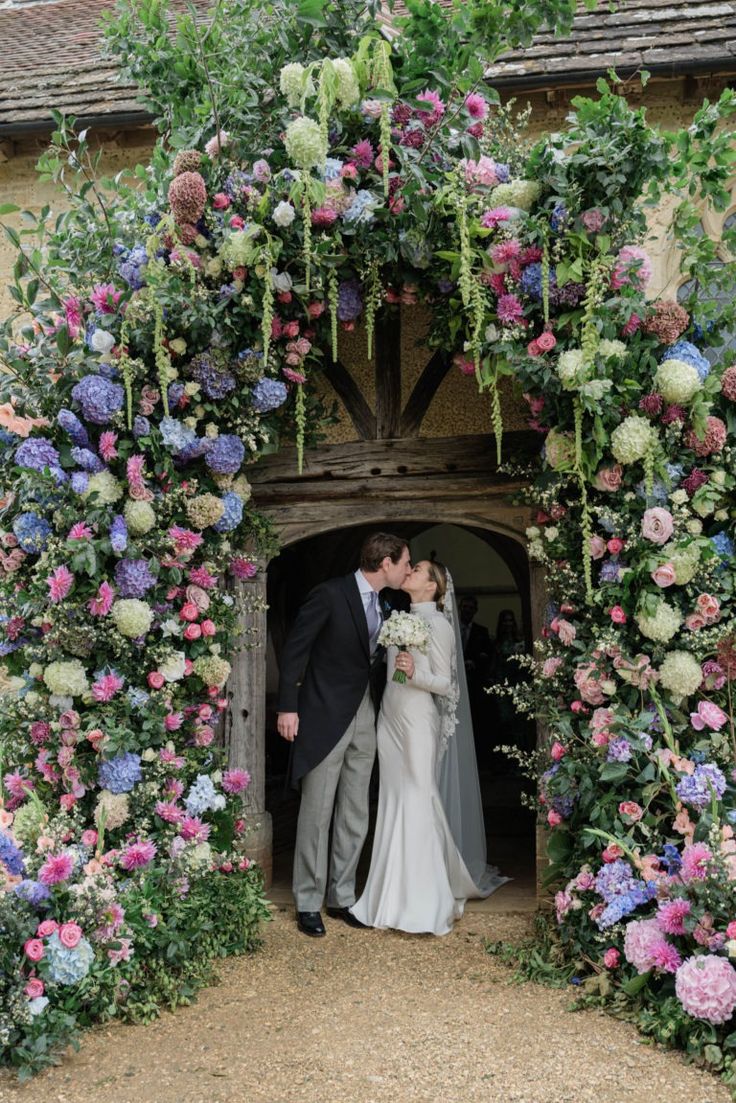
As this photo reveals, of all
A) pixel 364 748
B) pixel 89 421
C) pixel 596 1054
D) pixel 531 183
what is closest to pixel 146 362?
pixel 89 421

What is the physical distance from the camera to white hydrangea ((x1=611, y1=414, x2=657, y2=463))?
4.43 meters

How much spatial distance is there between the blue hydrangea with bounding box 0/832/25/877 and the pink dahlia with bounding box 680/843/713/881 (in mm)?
2570

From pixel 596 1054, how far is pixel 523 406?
3.18 m

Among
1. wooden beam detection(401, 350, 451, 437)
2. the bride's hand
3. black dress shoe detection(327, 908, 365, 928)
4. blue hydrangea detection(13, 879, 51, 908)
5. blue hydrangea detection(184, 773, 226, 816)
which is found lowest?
black dress shoe detection(327, 908, 365, 928)

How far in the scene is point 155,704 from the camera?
4.90 metres

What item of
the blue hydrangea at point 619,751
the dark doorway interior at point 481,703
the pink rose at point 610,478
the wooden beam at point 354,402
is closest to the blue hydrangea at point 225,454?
the wooden beam at point 354,402

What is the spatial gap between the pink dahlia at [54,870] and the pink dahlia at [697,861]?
7.76 feet

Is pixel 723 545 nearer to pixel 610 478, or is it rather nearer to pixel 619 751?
pixel 610 478

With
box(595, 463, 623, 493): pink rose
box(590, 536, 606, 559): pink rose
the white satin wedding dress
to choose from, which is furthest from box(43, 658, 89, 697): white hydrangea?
box(595, 463, 623, 493): pink rose

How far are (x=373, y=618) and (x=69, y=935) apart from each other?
2495 millimetres

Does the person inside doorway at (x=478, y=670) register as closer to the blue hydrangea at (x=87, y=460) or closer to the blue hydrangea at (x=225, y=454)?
the blue hydrangea at (x=225, y=454)

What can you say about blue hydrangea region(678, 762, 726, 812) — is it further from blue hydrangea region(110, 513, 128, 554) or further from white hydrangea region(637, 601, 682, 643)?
blue hydrangea region(110, 513, 128, 554)

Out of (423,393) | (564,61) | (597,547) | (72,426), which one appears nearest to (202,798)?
(72,426)

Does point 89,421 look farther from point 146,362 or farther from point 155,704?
point 155,704
